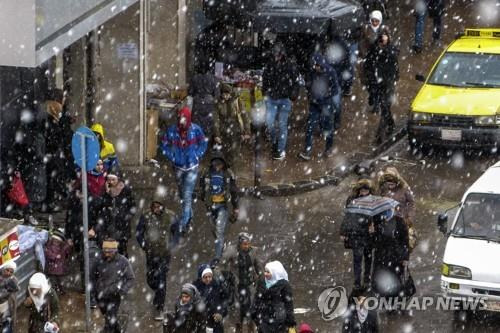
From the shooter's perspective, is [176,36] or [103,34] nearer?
[103,34]

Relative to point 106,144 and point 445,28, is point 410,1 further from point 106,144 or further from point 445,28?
point 106,144

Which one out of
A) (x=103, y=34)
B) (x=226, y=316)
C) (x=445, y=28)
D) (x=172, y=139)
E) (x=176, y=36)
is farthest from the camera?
(x=445, y=28)

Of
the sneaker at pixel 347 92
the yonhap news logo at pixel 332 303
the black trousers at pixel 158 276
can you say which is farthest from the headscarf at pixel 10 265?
the sneaker at pixel 347 92

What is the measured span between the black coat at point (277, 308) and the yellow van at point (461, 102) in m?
7.77

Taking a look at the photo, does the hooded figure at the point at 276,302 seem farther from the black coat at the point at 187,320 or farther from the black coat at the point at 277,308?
the black coat at the point at 187,320

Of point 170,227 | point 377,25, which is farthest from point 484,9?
point 170,227

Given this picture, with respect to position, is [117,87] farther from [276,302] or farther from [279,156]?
Answer: [276,302]

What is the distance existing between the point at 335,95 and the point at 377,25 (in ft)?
5.66

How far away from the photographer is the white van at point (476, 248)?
16.3 metres

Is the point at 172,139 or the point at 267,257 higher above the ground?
the point at 172,139

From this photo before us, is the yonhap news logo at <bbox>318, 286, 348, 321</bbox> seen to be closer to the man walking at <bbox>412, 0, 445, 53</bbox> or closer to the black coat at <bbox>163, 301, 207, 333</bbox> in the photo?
the black coat at <bbox>163, 301, 207, 333</bbox>

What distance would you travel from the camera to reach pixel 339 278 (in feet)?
60.7

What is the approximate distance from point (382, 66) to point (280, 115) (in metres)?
2.04

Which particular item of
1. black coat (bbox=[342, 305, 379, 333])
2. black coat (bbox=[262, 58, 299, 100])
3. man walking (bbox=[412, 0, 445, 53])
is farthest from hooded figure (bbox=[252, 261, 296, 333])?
man walking (bbox=[412, 0, 445, 53])
